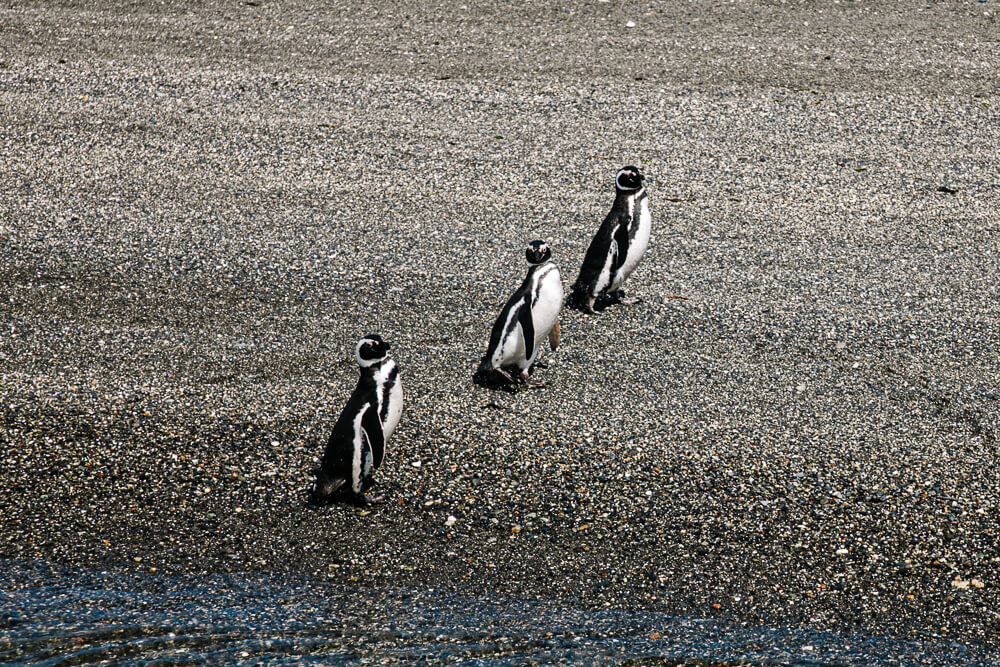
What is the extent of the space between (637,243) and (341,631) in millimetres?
3530

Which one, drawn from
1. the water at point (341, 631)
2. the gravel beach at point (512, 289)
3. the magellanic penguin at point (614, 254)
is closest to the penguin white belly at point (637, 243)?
the magellanic penguin at point (614, 254)

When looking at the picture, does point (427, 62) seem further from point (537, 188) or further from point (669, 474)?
point (669, 474)

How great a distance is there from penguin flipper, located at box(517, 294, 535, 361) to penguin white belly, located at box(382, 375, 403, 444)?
1.00 metres

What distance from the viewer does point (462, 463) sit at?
18.2ft

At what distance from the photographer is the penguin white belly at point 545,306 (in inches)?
237

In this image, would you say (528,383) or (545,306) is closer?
(545,306)

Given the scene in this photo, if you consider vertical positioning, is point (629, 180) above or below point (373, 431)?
above

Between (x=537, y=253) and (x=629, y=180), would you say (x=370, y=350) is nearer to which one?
(x=537, y=253)

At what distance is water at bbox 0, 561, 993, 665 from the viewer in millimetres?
4398

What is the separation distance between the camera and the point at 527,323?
5.97 meters

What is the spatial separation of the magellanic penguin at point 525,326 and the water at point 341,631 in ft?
5.51

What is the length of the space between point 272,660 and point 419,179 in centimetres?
525

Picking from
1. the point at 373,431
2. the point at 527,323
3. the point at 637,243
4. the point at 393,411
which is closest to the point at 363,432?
the point at 373,431

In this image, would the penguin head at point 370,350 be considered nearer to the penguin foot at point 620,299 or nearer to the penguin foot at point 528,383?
the penguin foot at point 528,383
